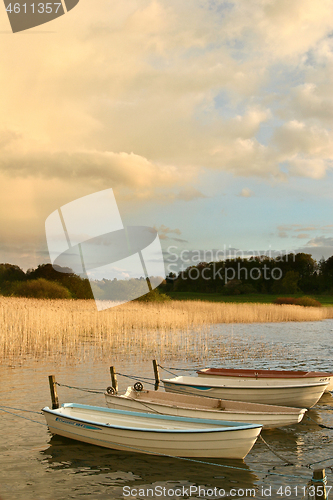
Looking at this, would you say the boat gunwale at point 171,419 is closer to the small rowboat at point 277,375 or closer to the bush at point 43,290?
the small rowboat at point 277,375

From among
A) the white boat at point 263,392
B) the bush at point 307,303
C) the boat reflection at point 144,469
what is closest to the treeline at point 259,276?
the bush at point 307,303

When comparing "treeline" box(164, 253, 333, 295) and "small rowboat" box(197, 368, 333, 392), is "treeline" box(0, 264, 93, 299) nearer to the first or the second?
"small rowboat" box(197, 368, 333, 392)

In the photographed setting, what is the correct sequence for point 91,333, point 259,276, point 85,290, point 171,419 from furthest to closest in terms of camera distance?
point 259,276, point 85,290, point 91,333, point 171,419

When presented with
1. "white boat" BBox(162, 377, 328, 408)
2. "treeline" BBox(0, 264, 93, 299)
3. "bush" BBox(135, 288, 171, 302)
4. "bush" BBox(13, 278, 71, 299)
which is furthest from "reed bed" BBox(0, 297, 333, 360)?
"treeline" BBox(0, 264, 93, 299)

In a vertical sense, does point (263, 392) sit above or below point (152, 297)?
below

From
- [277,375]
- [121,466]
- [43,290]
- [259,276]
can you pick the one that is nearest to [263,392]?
[277,375]

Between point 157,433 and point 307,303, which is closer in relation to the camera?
point 157,433

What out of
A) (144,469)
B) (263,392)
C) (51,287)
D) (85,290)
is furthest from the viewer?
(85,290)

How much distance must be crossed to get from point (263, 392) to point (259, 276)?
74759 millimetres

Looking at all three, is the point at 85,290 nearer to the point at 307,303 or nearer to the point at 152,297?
the point at 152,297

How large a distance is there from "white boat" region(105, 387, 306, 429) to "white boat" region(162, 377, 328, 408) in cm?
146

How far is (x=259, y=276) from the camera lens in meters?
83.2

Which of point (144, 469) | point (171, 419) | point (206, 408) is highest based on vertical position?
point (171, 419)

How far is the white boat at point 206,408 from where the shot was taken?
7.91 meters
